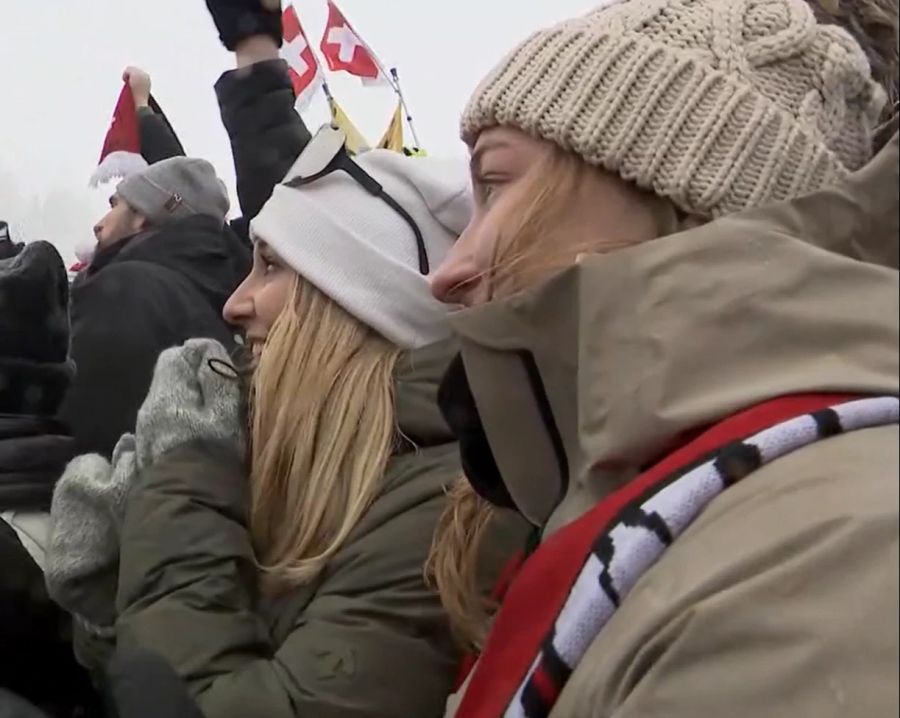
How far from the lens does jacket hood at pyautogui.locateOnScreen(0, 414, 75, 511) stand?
149 cm

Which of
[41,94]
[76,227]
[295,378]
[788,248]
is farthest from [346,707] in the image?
[41,94]

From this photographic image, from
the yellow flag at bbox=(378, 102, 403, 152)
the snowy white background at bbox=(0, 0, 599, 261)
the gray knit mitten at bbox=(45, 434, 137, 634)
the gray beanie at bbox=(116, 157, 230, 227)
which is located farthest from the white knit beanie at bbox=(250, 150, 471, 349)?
the snowy white background at bbox=(0, 0, 599, 261)

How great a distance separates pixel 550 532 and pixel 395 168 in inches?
37.2

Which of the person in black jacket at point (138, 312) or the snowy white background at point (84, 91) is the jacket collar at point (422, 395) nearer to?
the person in black jacket at point (138, 312)

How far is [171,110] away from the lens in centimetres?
648

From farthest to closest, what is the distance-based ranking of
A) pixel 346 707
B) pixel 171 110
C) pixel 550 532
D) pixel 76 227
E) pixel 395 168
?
pixel 171 110, pixel 76 227, pixel 395 168, pixel 346 707, pixel 550 532

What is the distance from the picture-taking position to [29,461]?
60.4 inches

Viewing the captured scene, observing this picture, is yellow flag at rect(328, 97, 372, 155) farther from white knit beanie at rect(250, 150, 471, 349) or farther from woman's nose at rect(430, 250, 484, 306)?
woman's nose at rect(430, 250, 484, 306)

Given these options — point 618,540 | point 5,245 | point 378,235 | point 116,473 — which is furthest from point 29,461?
point 5,245

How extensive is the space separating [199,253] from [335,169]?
73 cm

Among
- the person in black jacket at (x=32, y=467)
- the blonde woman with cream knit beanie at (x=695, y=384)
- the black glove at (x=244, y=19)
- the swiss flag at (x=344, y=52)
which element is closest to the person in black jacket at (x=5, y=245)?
the black glove at (x=244, y=19)

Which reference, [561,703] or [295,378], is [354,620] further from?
[561,703]

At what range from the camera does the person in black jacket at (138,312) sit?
1.87 meters

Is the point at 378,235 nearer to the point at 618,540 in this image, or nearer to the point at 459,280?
the point at 459,280
